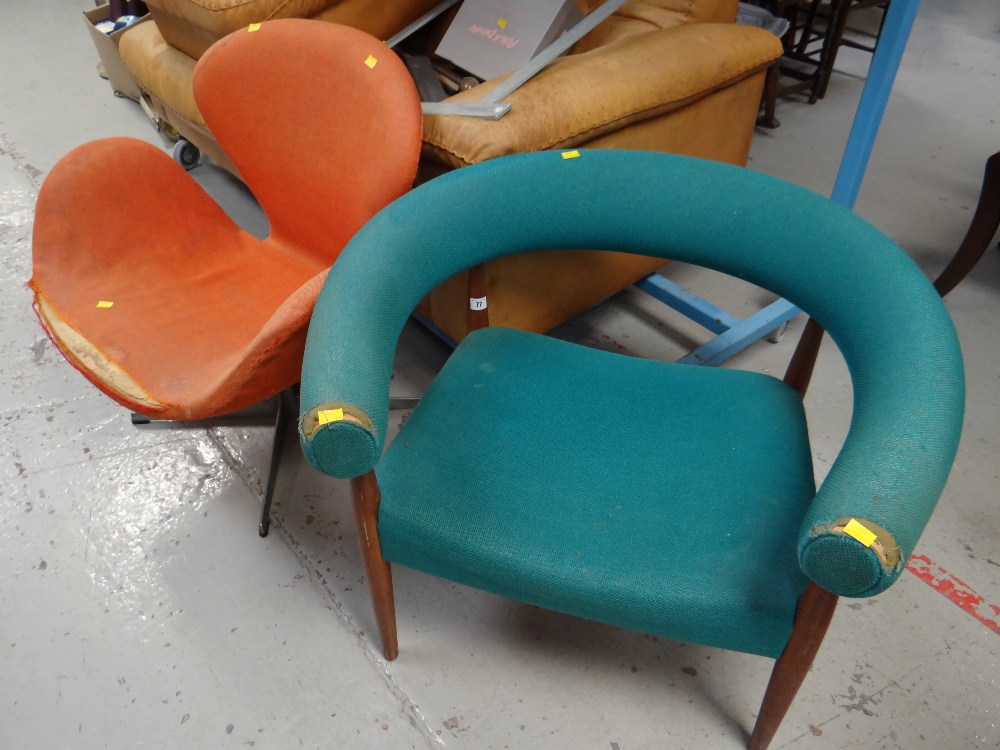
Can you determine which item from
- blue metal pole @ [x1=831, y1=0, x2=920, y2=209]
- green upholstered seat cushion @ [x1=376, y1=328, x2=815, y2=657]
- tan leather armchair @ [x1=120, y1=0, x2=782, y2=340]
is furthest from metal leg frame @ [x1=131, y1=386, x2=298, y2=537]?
blue metal pole @ [x1=831, y1=0, x2=920, y2=209]

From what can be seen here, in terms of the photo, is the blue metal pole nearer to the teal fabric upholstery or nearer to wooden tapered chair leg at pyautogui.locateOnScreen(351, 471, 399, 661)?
the teal fabric upholstery

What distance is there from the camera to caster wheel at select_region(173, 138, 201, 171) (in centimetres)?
248

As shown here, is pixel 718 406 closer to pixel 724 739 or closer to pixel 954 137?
pixel 724 739

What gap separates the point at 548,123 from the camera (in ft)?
4.15

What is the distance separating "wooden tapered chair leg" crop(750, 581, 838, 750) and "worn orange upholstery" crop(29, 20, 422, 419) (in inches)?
29.7

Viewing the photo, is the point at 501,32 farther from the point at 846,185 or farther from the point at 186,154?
the point at 186,154

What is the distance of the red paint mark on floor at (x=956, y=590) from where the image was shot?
1.22m

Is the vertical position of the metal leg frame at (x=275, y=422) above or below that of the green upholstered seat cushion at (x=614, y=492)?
below

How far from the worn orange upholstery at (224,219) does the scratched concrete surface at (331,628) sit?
11cm

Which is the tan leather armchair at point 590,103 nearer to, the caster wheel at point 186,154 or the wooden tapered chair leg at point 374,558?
the wooden tapered chair leg at point 374,558

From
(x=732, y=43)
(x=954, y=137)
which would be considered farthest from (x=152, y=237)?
(x=954, y=137)

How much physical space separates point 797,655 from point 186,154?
2.52m

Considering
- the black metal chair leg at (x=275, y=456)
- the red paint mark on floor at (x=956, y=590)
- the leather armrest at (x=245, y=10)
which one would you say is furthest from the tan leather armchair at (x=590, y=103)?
the red paint mark on floor at (x=956, y=590)

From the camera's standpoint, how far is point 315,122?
129 centimetres
